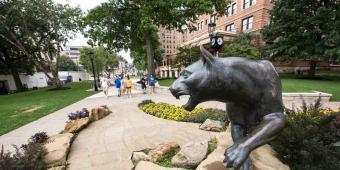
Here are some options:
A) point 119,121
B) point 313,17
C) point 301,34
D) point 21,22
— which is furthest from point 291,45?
point 21,22

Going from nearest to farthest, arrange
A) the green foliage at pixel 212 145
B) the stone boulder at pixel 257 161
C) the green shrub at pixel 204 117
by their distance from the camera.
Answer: the stone boulder at pixel 257 161, the green foliage at pixel 212 145, the green shrub at pixel 204 117

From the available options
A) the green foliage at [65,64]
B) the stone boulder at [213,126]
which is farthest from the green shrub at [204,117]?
the green foliage at [65,64]

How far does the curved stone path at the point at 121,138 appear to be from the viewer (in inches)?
192

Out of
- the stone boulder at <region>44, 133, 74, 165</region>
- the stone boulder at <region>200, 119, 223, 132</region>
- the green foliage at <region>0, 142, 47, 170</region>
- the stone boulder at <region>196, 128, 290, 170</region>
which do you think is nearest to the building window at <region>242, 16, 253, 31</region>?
the stone boulder at <region>200, 119, 223, 132</region>

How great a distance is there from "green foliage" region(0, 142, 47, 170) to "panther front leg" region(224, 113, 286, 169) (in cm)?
415

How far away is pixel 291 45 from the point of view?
23328 mm

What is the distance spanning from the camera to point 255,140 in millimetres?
1627

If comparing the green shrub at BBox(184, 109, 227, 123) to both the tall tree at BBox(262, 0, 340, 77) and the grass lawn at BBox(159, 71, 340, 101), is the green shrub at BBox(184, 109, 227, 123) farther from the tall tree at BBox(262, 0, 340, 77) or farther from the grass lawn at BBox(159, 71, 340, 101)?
the tall tree at BBox(262, 0, 340, 77)

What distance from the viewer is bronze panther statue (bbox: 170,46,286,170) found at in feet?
5.36

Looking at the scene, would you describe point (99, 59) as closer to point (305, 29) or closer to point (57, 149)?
point (305, 29)

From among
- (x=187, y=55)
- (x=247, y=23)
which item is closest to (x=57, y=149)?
(x=187, y=55)

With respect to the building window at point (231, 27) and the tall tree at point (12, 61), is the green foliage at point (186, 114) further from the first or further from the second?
the building window at point (231, 27)

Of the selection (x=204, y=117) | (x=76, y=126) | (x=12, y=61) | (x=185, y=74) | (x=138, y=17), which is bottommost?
(x=76, y=126)

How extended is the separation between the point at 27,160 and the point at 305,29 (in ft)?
85.5
